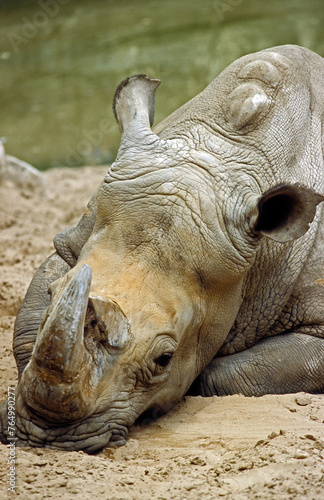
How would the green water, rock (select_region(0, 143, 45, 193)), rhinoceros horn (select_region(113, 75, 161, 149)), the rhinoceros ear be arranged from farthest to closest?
the green water → rock (select_region(0, 143, 45, 193)) → rhinoceros horn (select_region(113, 75, 161, 149)) → the rhinoceros ear

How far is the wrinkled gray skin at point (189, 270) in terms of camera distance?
145 inches

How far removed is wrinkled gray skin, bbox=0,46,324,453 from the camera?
12.1ft

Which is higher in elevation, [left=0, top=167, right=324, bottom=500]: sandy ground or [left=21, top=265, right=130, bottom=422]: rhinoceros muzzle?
[left=21, top=265, right=130, bottom=422]: rhinoceros muzzle

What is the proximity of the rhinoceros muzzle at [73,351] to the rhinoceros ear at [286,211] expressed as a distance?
972 millimetres

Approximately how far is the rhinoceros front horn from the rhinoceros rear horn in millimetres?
1467

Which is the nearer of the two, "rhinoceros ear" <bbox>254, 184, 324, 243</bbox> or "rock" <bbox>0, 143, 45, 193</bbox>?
"rhinoceros ear" <bbox>254, 184, 324, 243</bbox>

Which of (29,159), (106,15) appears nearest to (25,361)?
(29,159)

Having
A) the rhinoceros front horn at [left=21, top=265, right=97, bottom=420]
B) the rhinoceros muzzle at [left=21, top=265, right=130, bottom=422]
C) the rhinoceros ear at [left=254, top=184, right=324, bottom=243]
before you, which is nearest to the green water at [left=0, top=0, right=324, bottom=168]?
the rhinoceros ear at [left=254, top=184, right=324, bottom=243]

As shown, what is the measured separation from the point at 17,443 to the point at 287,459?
1294mm

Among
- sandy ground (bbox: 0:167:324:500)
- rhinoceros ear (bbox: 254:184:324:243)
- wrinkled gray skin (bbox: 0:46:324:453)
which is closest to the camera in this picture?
sandy ground (bbox: 0:167:324:500)

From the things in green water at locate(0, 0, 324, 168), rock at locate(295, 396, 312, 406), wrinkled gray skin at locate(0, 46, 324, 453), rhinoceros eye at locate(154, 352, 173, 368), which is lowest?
rock at locate(295, 396, 312, 406)

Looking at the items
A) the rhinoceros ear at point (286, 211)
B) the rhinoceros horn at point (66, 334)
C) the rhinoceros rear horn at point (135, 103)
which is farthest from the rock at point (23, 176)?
the rhinoceros horn at point (66, 334)

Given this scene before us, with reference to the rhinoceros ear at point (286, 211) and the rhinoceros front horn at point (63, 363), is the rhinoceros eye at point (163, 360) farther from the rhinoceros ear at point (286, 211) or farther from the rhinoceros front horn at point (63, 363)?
the rhinoceros ear at point (286, 211)

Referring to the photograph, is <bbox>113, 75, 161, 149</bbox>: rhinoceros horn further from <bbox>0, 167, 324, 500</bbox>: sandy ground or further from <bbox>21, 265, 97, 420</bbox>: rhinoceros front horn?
<bbox>0, 167, 324, 500</bbox>: sandy ground
